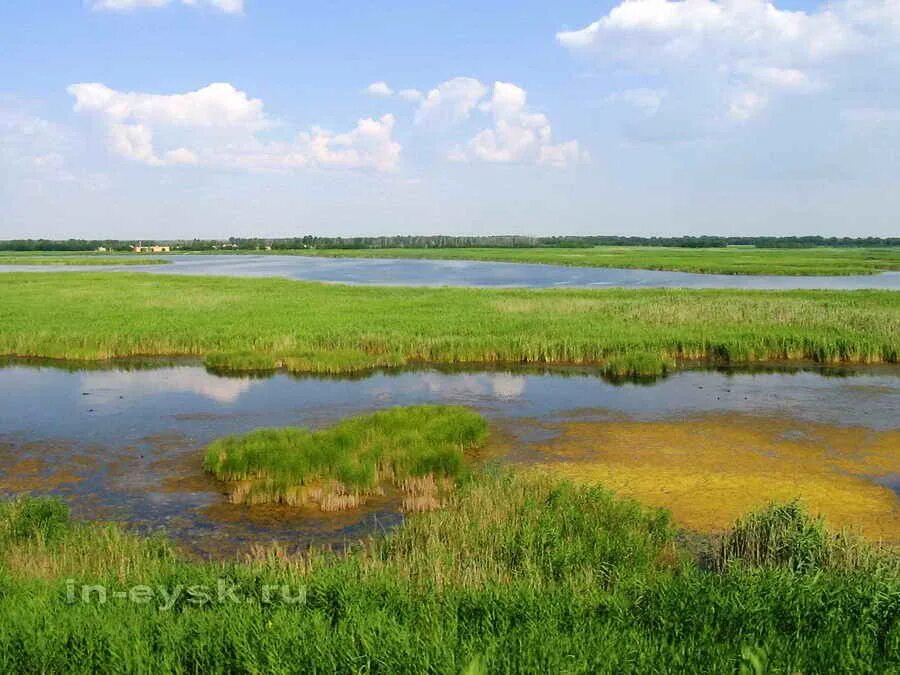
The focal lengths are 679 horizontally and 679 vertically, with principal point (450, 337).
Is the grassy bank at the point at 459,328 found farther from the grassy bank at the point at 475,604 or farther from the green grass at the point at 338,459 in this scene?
the grassy bank at the point at 475,604

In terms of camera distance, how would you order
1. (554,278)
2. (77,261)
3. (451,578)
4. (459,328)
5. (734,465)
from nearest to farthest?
(451,578) → (734,465) → (459,328) → (554,278) → (77,261)

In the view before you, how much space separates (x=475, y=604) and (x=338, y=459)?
755 centimetres

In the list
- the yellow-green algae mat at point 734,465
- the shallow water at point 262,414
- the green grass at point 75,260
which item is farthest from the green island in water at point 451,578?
the green grass at point 75,260

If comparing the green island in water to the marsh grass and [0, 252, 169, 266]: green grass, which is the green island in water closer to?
the marsh grass

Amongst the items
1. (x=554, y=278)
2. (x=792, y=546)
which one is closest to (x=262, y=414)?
(x=792, y=546)

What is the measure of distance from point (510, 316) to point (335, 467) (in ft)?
77.4

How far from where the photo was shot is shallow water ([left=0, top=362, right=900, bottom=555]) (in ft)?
40.5

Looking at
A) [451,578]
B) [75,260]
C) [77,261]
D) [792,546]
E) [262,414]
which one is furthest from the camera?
[75,260]

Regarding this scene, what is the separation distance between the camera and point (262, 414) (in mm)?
20125

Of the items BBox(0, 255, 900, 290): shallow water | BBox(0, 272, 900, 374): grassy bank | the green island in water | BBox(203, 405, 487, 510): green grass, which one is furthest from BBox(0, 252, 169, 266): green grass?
the green island in water

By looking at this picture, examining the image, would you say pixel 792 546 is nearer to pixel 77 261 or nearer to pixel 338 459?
pixel 338 459

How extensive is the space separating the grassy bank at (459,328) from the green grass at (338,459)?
10.6 m

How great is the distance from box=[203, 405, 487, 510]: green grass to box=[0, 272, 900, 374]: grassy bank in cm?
1061

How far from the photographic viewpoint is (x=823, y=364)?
27703 mm
